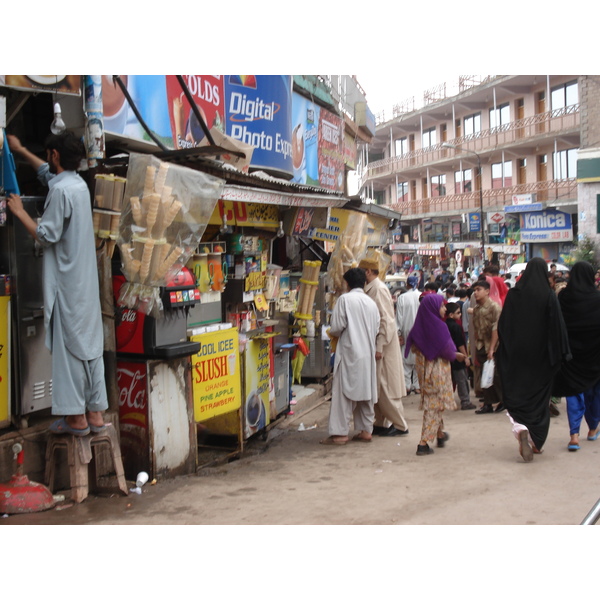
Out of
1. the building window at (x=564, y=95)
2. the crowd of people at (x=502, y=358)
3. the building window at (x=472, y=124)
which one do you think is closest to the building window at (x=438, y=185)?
the building window at (x=472, y=124)

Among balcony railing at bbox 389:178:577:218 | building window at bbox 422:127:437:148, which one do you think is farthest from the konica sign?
building window at bbox 422:127:437:148

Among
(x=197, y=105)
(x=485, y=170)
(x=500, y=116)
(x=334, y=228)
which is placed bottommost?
(x=334, y=228)

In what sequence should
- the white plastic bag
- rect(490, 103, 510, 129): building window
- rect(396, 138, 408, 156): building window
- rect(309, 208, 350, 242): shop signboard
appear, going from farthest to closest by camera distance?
rect(396, 138, 408, 156): building window → rect(490, 103, 510, 129): building window → rect(309, 208, 350, 242): shop signboard → the white plastic bag

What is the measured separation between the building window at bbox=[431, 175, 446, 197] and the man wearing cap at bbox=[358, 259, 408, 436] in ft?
116

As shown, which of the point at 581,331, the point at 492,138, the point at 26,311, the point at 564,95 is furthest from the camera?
the point at 492,138

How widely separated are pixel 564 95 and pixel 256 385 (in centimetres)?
2813

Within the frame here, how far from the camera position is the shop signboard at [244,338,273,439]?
21.5 feet

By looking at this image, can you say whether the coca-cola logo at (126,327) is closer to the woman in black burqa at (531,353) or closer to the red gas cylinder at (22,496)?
the red gas cylinder at (22,496)

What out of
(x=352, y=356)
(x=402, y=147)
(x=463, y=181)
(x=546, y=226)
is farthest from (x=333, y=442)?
(x=402, y=147)

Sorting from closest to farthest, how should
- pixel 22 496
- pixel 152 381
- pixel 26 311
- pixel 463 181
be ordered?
pixel 22 496 → pixel 26 311 → pixel 152 381 → pixel 463 181

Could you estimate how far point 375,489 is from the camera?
496cm

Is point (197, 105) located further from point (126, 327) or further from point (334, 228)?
point (126, 327)

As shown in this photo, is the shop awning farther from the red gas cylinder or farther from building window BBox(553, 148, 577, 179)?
building window BBox(553, 148, 577, 179)

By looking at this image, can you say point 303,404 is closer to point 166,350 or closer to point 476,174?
point 166,350
